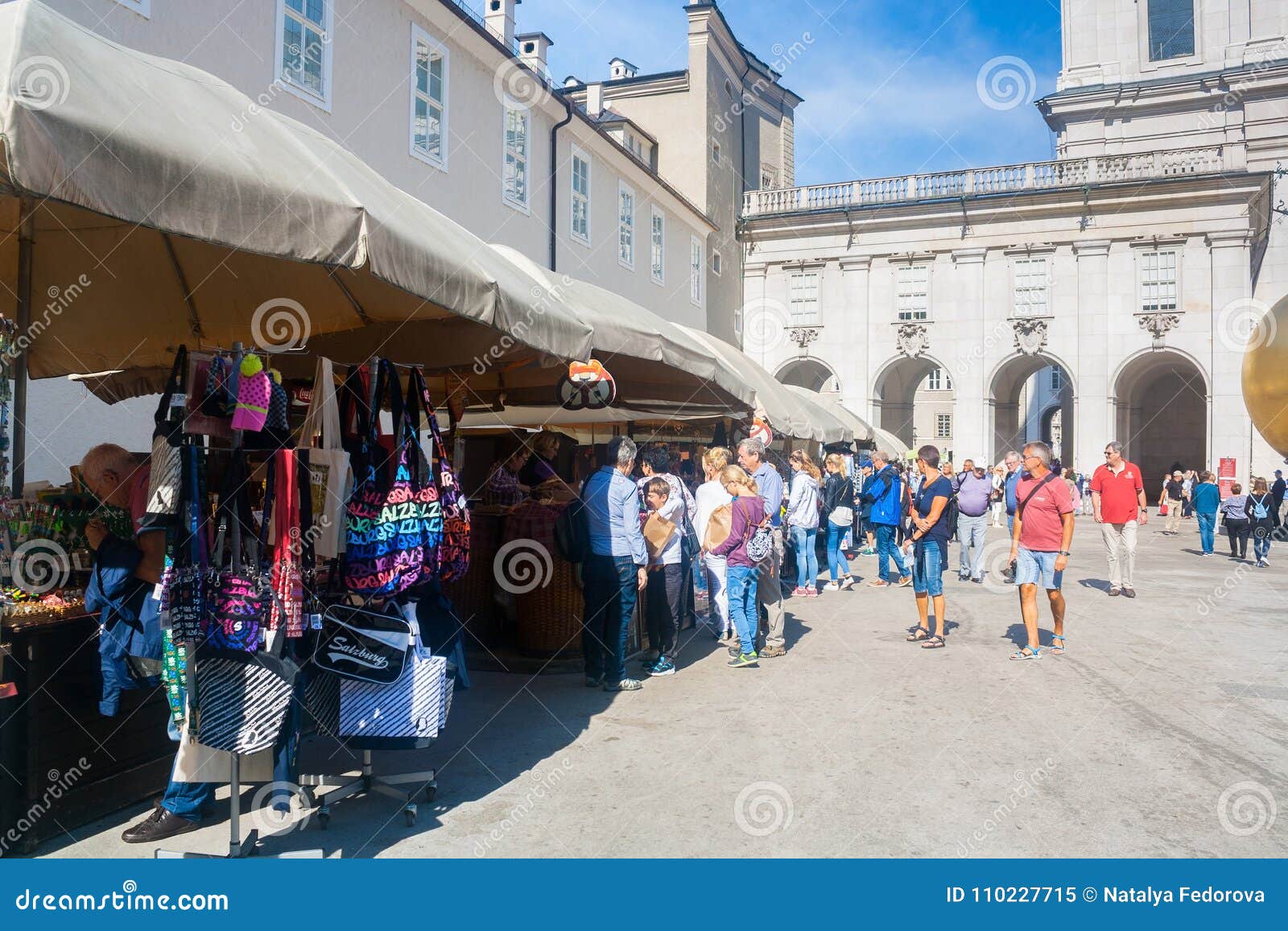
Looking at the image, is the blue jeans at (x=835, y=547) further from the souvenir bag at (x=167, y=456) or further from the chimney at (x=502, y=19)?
the chimney at (x=502, y=19)

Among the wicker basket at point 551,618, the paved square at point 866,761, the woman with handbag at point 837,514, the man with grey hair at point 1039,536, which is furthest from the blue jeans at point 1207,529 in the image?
the wicker basket at point 551,618

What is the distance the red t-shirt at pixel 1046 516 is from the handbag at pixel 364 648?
20.6 ft

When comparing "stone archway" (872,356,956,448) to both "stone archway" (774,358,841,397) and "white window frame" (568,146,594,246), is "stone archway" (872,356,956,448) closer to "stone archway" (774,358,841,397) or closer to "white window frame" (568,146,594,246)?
"stone archway" (774,358,841,397)

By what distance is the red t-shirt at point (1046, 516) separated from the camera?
28.5 feet

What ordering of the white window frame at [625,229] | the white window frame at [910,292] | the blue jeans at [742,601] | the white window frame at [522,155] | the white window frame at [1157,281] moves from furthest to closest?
the white window frame at [910,292]
the white window frame at [1157,281]
the white window frame at [625,229]
the white window frame at [522,155]
the blue jeans at [742,601]

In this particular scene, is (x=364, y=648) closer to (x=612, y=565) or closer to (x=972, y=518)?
(x=612, y=565)

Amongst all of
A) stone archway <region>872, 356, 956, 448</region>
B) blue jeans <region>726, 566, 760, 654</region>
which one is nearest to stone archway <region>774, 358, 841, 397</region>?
stone archway <region>872, 356, 956, 448</region>

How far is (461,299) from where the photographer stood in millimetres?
5059

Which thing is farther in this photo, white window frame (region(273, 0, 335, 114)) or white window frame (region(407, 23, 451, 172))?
white window frame (region(407, 23, 451, 172))

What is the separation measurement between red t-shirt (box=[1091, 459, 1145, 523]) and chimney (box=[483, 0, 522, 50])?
645 inches

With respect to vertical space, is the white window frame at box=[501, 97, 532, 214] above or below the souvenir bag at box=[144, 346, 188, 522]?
above

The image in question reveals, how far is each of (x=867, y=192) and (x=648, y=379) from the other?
32.4 metres

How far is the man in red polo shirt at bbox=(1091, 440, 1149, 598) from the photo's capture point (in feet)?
42.5

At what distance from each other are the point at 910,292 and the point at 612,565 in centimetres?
3403
